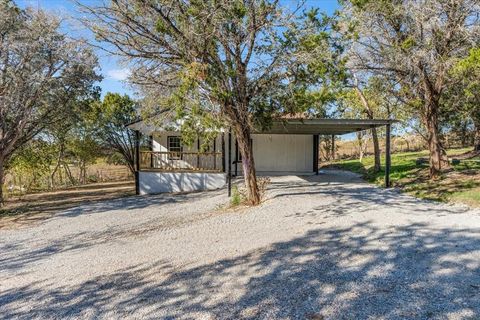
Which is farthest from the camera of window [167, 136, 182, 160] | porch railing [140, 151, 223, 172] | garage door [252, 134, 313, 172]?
garage door [252, 134, 313, 172]

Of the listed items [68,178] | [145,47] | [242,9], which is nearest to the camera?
[242,9]

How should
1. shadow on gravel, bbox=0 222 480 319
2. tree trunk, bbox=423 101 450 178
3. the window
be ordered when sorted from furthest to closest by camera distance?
the window, tree trunk, bbox=423 101 450 178, shadow on gravel, bbox=0 222 480 319

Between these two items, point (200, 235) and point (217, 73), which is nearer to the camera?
point (200, 235)

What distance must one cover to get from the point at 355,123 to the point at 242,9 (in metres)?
6.63

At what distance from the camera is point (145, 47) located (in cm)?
801

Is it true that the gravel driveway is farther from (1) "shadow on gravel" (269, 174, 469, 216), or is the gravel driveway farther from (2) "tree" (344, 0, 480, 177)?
(2) "tree" (344, 0, 480, 177)

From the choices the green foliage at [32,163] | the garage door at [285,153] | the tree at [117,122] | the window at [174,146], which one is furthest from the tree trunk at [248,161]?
the tree at [117,122]

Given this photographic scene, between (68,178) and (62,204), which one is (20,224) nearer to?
(62,204)

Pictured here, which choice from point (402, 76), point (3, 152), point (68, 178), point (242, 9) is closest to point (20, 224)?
point (3, 152)

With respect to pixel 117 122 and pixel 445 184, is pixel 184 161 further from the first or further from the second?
pixel 445 184

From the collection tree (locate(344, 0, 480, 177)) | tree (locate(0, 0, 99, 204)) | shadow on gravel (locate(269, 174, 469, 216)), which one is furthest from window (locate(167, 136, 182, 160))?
tree (locate(344, 0, 480, 177))

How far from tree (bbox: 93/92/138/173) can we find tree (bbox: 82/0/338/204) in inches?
559

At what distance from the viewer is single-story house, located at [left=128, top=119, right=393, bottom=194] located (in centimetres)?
1478

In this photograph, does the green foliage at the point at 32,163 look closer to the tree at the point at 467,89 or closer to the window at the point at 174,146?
the window at the point at 174,146
